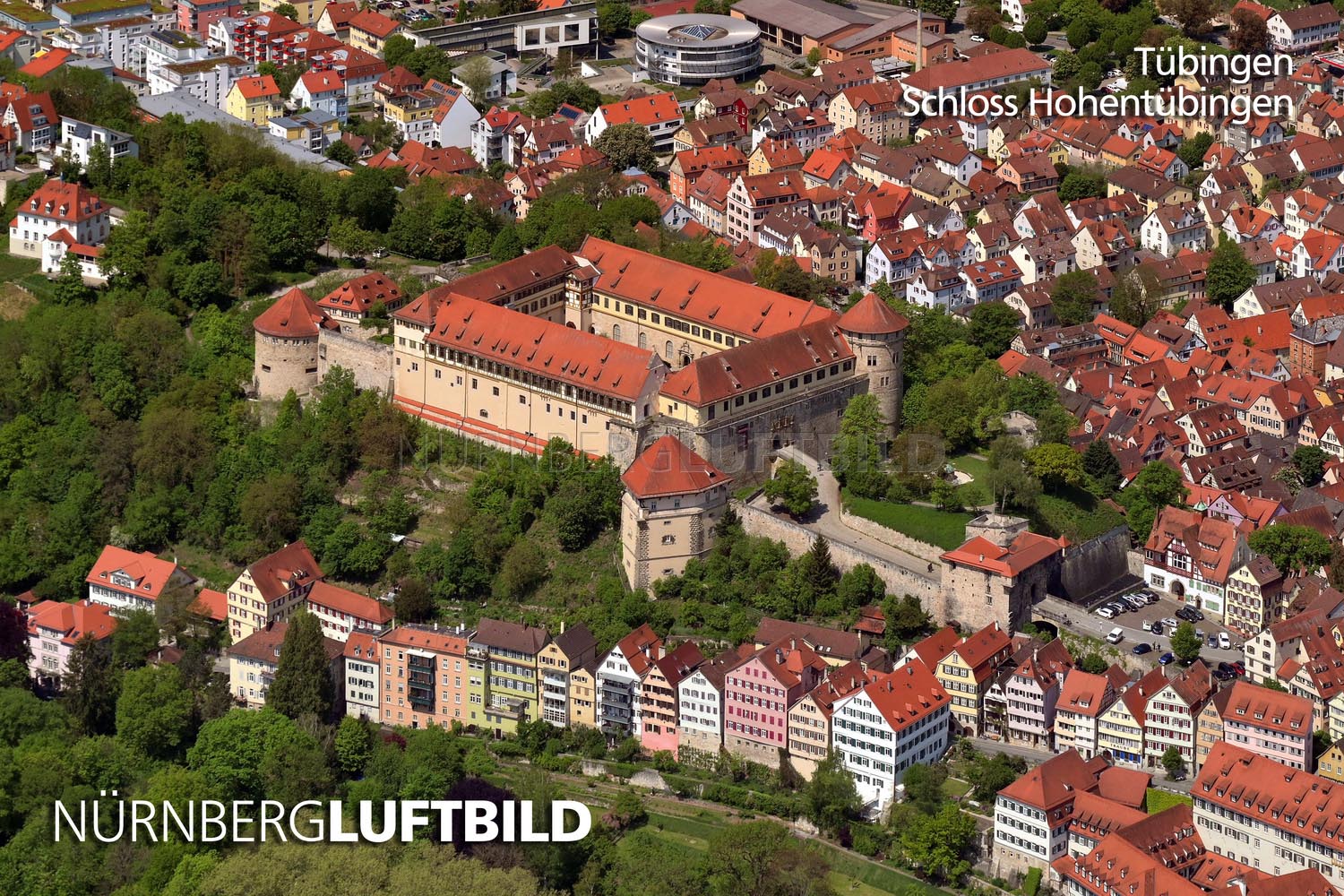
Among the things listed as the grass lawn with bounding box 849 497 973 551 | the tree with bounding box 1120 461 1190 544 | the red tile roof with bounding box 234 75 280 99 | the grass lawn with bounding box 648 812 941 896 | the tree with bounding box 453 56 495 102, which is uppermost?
the grass lawn with bounding box 849 497 973 551

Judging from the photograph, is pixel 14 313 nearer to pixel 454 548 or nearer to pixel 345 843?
pixel 454 548

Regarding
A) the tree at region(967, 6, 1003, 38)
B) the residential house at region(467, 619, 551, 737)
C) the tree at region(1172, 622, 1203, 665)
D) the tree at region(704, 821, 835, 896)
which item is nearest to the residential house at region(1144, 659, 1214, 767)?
the tree at region(1172, 622, 1203, 665)

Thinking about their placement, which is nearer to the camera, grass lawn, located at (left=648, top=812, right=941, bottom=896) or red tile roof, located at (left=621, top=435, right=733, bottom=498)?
grass lawn, located at (left=648, top=812, right=941, bottom=896)

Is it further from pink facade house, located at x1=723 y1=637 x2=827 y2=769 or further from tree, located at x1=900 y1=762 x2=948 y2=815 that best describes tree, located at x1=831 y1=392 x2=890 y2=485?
tree, located at x1=900 y1=762 x2=948 y2=815

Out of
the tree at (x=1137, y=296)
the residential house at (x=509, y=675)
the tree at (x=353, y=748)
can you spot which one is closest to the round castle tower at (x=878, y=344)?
the residential house at (x=509, y=675)

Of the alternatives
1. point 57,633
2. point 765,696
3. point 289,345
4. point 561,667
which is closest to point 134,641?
point 57,633

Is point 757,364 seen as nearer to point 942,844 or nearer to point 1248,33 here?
point 942,844

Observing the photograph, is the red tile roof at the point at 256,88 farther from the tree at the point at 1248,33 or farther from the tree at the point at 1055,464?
the tree at the point at 1055,464
